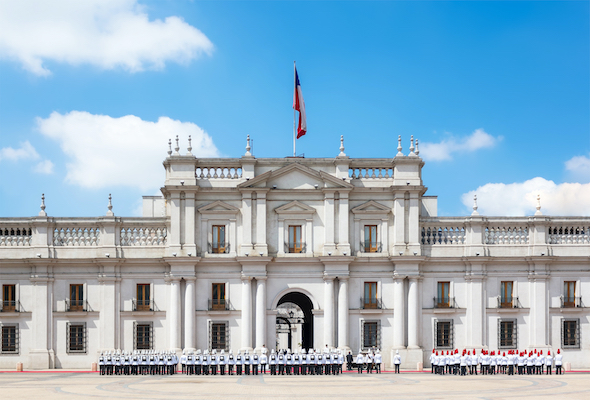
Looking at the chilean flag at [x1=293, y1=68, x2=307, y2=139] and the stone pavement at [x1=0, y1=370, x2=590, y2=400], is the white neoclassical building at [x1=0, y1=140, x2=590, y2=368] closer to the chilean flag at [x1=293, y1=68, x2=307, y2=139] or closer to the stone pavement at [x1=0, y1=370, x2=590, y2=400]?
the chilean flag at [x1=293, y1=68, x2=307, y2=139]

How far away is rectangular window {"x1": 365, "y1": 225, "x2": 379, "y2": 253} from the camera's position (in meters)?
51.7

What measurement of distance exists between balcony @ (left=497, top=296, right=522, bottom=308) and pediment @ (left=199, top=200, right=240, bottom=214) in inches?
741

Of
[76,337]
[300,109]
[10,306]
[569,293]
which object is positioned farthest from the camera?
[300,109]

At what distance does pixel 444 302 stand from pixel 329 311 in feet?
26.1

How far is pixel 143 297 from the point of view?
51188mm

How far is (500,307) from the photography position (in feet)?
169

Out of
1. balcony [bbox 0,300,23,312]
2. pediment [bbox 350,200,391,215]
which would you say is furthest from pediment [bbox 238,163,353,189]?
balcony [bbox 0,300,23,312]

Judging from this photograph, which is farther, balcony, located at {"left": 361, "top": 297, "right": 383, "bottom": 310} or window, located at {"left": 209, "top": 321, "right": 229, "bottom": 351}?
balcony, located at {"left": 361, "top": 297, "right": 383, "bottom": 310}

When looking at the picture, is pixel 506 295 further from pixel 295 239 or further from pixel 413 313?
pixel 295 239

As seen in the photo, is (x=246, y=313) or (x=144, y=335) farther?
(x=144, y=335)

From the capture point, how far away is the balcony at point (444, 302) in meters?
51.5

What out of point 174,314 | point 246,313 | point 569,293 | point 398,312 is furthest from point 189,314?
point 569,293

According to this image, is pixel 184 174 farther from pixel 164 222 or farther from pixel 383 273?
pixel 383 273

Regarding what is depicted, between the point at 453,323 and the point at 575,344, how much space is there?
8.28 metres
